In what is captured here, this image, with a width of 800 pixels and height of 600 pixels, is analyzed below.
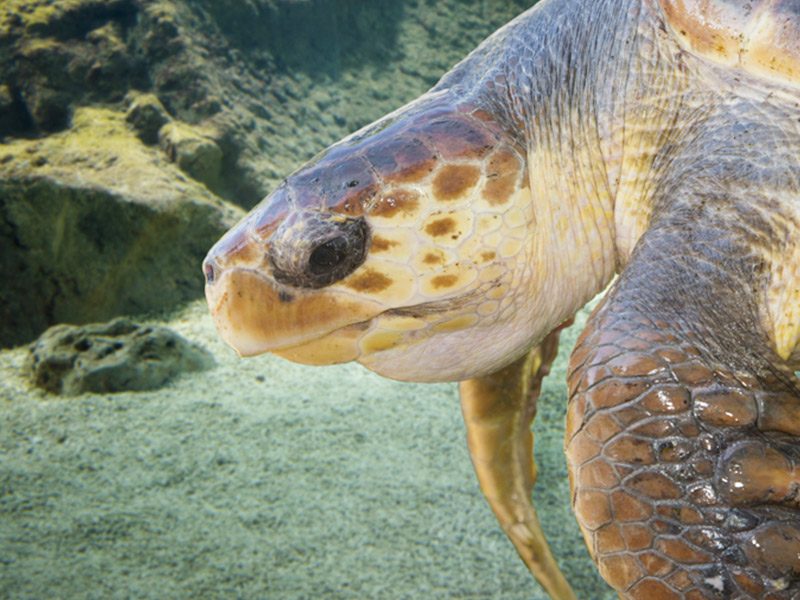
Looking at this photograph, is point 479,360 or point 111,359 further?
point 111,359

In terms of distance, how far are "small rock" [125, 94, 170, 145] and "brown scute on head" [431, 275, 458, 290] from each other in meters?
3.64

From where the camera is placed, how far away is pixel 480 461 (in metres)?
1.75

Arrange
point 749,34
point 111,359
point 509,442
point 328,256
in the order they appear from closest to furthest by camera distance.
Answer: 1. point 749,34
2. point 328,256
3. point 509,442
4. point 111,359

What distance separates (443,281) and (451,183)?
183 mm

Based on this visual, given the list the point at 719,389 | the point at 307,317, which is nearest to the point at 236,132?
the point at 307,317

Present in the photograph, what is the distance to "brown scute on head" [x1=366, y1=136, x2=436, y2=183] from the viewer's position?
125 centimetres

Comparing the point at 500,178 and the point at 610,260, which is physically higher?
the point at 500,178

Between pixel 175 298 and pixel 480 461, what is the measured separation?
2.88 m

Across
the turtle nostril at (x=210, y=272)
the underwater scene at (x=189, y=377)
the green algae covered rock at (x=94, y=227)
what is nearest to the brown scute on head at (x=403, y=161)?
the turtle nostril at (x=210, y=272)

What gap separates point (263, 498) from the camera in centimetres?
213

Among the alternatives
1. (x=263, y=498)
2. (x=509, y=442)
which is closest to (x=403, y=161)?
(x=509, y=442)

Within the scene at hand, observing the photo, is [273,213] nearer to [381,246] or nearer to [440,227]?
[381,246]

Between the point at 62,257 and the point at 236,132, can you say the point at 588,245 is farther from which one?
the point at 236,132

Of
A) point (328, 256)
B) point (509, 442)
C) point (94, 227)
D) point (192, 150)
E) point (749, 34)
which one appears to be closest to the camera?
point (749, 34)
